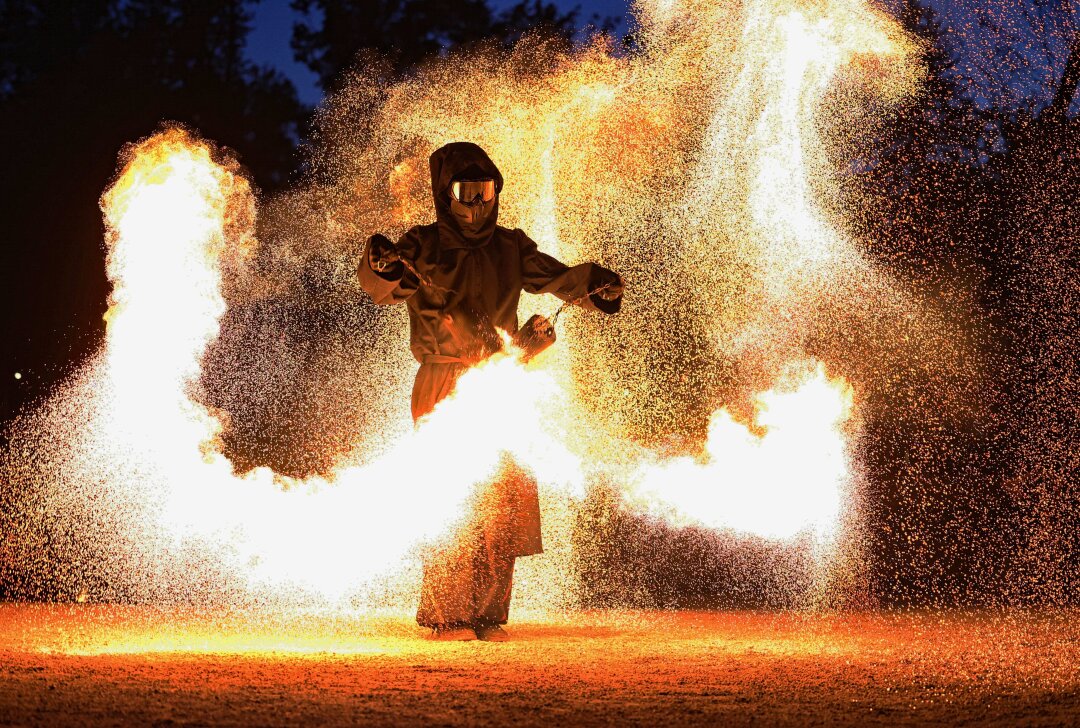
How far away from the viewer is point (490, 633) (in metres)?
6.93

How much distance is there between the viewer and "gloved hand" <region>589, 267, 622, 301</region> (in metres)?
7.38

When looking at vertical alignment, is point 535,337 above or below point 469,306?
below

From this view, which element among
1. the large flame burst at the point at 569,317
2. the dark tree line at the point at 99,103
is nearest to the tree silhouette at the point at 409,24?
the dark tree line at the point at 99,103

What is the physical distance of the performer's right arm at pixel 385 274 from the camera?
682 cm

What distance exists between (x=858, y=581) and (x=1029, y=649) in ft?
13.2

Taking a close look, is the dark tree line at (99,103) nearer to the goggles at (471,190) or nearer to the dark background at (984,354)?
the dark background at (984,354)

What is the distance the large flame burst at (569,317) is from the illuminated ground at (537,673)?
2.39ft

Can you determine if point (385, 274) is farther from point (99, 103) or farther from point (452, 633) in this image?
point (99, 103)

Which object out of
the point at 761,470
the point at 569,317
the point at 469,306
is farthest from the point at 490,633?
the point at 569,317

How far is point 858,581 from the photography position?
1049 centimetres

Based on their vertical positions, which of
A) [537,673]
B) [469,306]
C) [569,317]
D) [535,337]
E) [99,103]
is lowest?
[537,673]

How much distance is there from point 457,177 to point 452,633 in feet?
7.82

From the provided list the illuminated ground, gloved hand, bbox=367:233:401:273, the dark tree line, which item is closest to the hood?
gloved hand, bbox=367:233:401:273

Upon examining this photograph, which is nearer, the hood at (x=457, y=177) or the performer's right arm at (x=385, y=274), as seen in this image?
the performer's right arm at (x=385, y=274)
